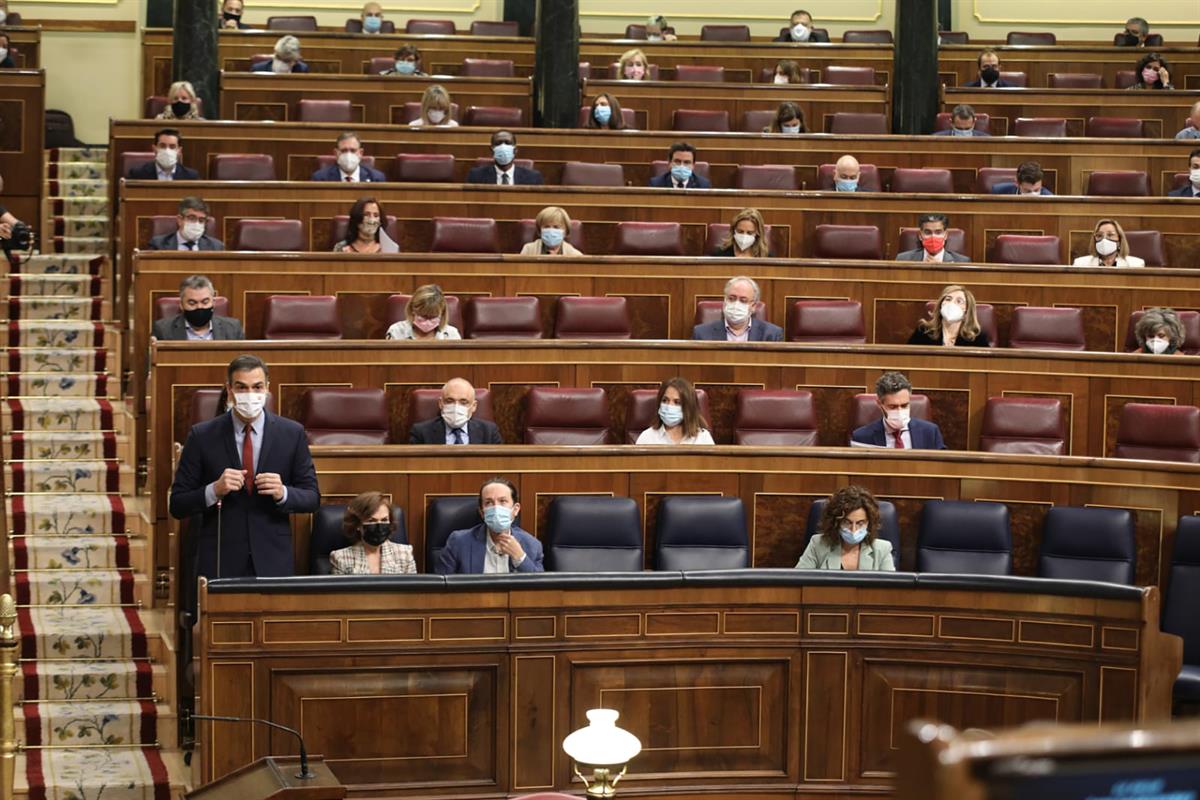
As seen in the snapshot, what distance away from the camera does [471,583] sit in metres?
3.79

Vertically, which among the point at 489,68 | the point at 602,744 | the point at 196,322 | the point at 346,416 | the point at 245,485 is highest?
the point at 489,68

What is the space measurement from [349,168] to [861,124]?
2.76 meters

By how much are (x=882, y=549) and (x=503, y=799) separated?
117 centimetres

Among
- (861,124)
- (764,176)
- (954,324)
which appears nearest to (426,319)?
(954,324)

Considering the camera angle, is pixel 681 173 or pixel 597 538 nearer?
pixel 597 538

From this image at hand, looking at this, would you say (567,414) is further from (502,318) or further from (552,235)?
(552,235)

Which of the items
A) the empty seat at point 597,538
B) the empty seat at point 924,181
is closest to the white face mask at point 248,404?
the empty seat at point 597,538

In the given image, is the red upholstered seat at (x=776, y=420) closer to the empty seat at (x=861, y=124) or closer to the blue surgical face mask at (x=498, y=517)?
the blue surgical face mask at (x=498, y=517)

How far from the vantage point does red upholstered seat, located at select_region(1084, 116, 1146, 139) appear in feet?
27.5

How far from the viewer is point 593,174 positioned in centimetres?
721

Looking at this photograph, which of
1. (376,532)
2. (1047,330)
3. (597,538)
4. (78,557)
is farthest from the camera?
(1047,330)

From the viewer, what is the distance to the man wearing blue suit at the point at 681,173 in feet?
23.0

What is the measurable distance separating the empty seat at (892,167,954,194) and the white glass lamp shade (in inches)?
187

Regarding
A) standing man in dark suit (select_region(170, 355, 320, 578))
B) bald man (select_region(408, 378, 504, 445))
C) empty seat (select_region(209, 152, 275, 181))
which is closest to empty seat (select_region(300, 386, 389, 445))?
bald man (select_region(408, 378, 504, 445))
